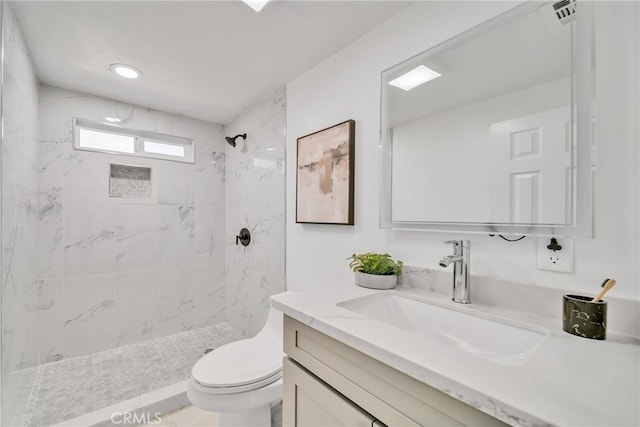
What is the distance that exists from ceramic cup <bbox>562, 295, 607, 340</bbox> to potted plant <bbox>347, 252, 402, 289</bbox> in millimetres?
553


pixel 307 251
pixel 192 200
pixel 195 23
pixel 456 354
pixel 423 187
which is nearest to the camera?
pixel 456 354

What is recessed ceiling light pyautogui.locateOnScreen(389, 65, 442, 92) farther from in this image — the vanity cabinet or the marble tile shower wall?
the marble tile shower wall

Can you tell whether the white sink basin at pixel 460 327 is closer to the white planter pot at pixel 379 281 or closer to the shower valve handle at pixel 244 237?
the white planter pot at pixel 379 281

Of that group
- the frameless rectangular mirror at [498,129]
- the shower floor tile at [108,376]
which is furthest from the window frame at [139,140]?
the frameless rectangular mirror at [498,129]

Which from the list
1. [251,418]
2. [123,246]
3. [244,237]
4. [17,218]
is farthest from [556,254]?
[123,246]

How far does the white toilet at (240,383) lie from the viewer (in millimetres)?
1192

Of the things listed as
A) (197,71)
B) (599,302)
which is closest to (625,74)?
(599,302)

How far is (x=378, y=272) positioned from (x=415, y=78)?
2.80ft

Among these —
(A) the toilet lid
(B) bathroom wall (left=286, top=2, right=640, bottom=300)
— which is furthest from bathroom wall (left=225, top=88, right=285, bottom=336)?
(A) the toilet lid

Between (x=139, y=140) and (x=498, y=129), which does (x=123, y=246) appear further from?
(x=498, y=129)

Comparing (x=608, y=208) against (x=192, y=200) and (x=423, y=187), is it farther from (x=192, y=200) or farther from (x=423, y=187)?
(x=192, y=200)

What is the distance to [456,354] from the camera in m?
0.58

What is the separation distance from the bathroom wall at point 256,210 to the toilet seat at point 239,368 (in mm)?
567

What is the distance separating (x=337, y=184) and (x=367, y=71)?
60cm
